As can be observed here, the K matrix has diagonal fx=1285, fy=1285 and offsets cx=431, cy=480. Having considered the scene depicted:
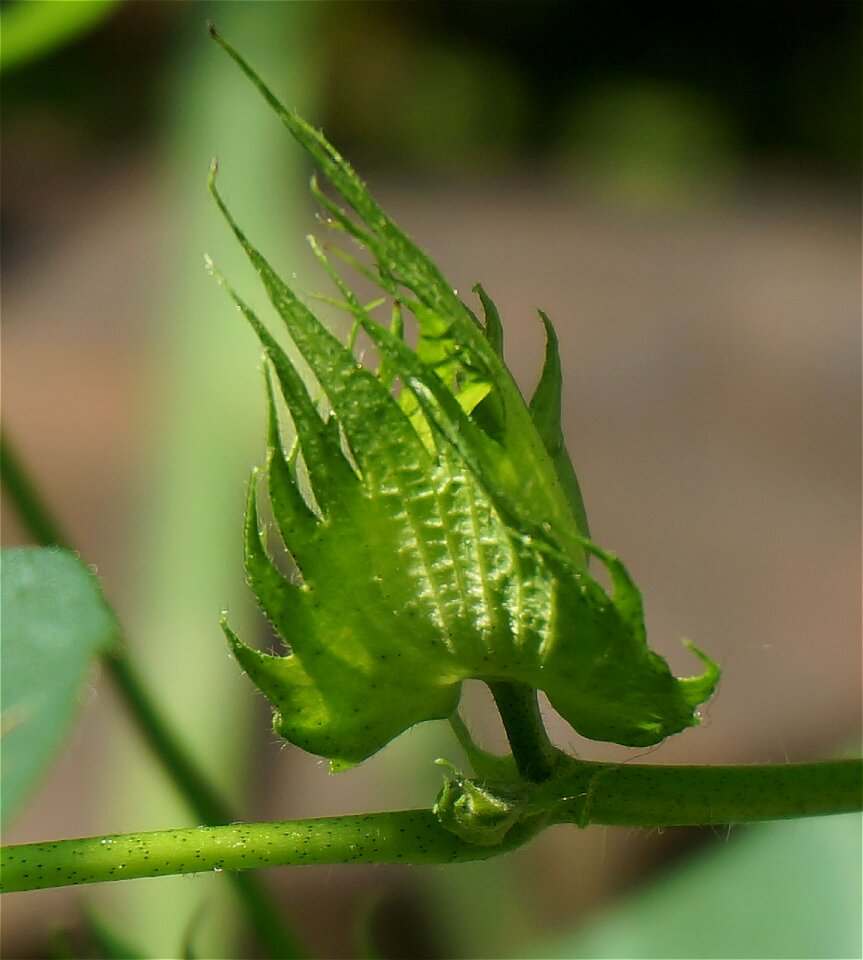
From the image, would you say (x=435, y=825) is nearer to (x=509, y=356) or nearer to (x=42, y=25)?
(x=42, y=25)

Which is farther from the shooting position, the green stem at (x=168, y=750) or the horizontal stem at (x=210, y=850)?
the green stem at (x=168, y=750)

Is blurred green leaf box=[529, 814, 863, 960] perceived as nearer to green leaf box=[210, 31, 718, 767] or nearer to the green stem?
the green stem

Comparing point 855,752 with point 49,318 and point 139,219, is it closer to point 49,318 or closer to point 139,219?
point 49,318

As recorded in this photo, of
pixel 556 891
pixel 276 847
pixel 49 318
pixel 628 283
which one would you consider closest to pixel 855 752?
pixel 556 891

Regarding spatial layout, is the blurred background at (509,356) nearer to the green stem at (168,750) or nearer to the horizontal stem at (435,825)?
the green stem at (168,750)

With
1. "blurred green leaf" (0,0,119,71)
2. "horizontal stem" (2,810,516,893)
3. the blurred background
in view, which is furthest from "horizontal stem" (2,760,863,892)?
"blurred green leaf" (0,0,119,71)

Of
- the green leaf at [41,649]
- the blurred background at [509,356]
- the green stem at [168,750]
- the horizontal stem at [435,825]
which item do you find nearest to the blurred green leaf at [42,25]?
the blurred background at [509,356]

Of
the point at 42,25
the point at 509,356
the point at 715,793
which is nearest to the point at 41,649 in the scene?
the point at 715,793
